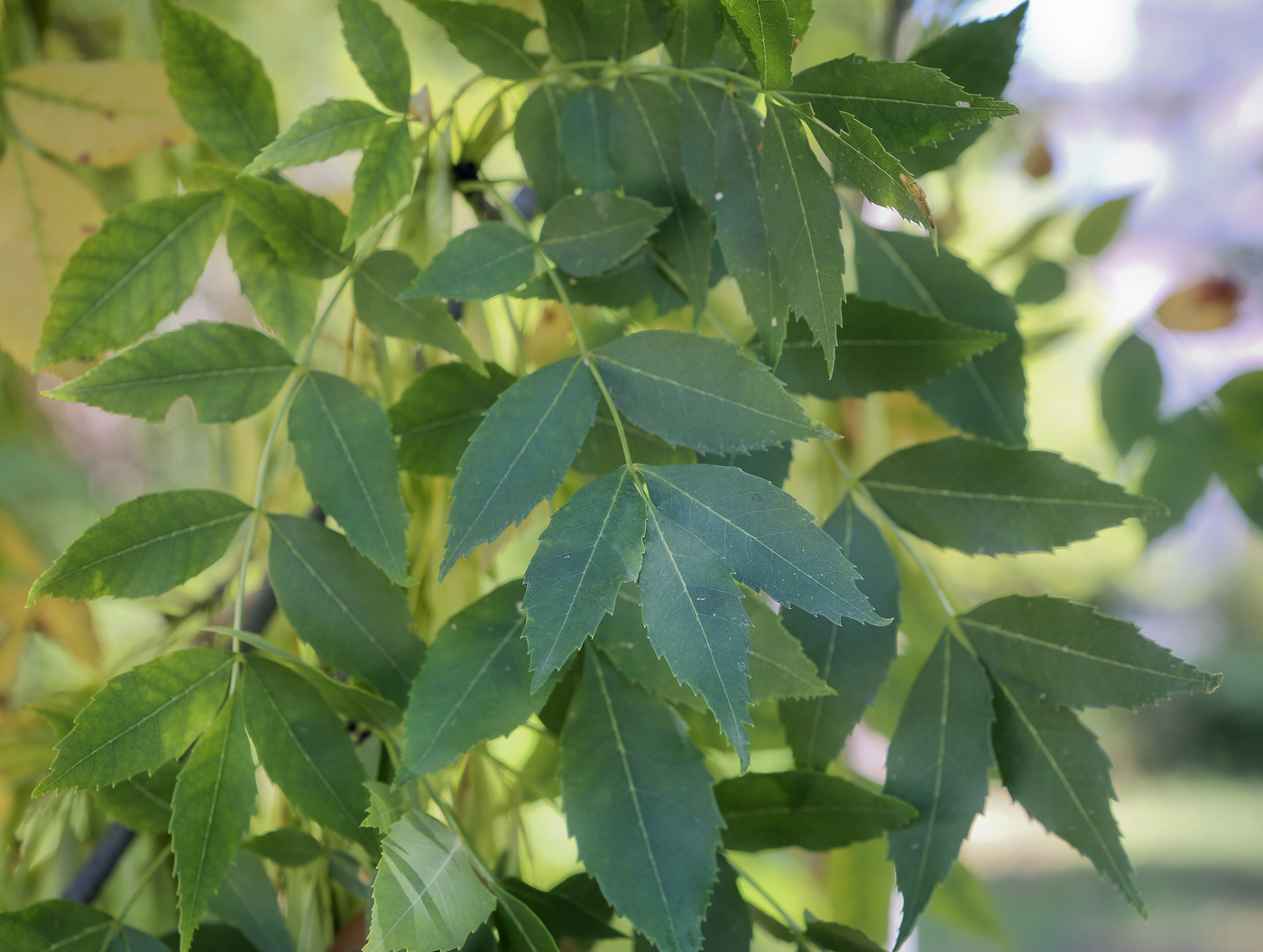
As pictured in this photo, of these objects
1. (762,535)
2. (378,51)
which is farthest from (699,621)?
(378,51)

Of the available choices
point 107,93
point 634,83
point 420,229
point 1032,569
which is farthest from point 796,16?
point 1032,569

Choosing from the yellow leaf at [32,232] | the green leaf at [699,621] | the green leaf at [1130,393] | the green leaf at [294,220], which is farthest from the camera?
the green leaf at [1130,393]

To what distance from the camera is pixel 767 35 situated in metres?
0.25

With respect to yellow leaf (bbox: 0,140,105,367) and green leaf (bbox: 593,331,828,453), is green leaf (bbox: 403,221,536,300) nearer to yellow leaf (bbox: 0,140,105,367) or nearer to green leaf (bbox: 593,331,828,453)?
green leaf (bbox: 593,331,828,453)

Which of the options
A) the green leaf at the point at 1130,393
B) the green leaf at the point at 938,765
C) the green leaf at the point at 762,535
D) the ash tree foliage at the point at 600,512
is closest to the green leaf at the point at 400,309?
the ash tree foliage at the point at 600,512

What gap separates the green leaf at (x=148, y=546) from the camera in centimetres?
27

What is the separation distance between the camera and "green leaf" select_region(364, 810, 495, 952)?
0.22m

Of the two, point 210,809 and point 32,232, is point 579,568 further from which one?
point 32,232

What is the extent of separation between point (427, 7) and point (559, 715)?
281 millimetres

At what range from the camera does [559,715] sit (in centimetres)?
32

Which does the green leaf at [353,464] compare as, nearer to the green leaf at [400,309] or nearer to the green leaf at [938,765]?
the green leaf at [400,309]

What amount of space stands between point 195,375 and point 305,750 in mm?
145

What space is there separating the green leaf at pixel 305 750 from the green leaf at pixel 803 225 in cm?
21

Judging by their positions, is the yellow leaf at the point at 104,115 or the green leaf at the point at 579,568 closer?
the green leaf at the point at 579,568
